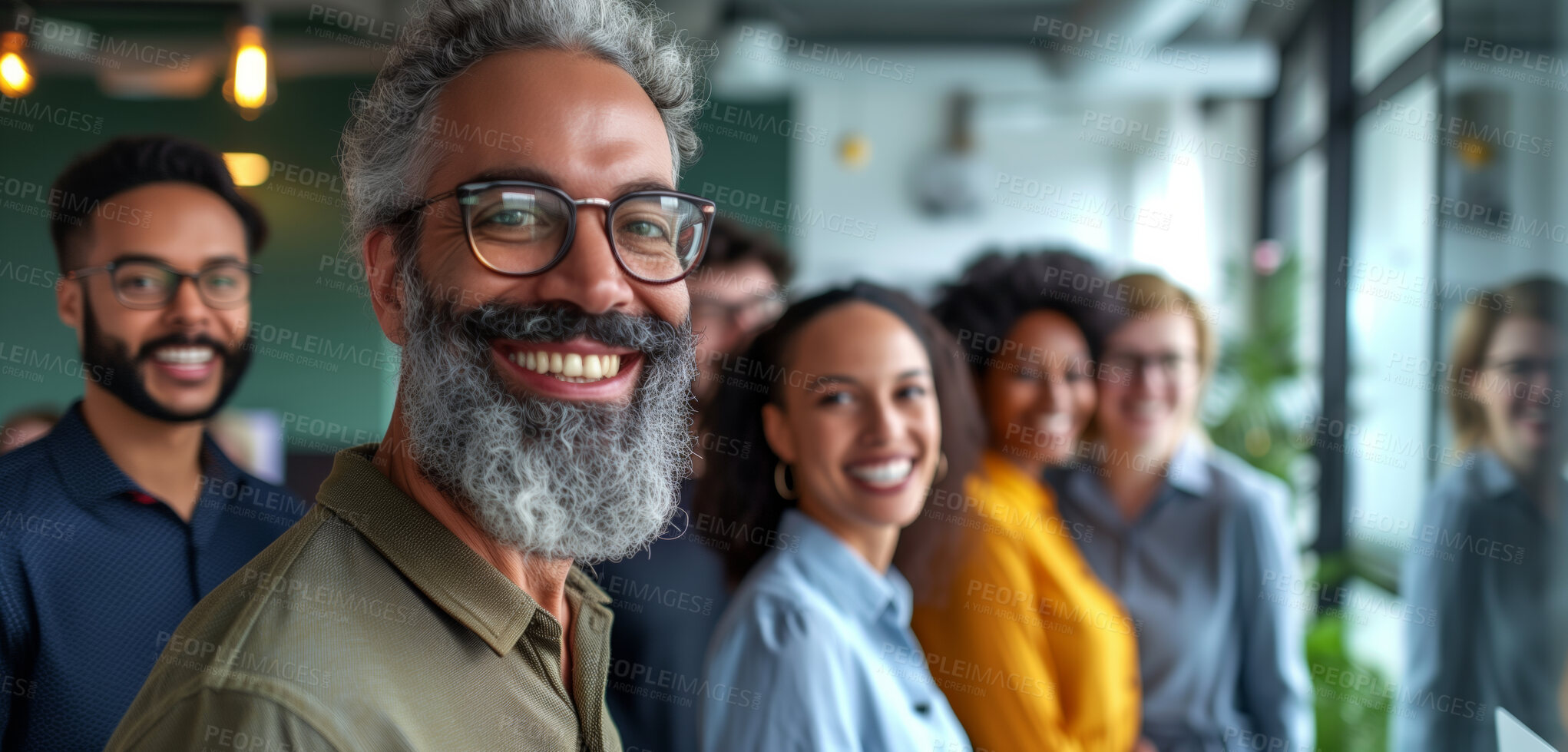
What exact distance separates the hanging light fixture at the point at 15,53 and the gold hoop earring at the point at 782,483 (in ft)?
5.35

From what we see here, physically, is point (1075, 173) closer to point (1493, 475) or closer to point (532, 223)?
point (1493, 475)

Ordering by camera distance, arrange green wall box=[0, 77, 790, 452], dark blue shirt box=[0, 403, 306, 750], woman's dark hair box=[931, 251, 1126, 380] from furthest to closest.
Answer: green wall box=[0, 77, 790, 452]
woman's dark hair box=[931, 251, 1126, 380]
dark blue shirt box=[0, 403, 306, 750]

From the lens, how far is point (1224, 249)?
6.32 m

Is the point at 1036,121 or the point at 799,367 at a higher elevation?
the point at 1036,121

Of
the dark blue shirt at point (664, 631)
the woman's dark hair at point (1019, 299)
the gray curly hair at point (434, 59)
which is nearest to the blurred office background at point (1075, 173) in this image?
the woman's dark hair at point (1019, 299)

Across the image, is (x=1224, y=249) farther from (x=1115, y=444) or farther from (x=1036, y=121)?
(x=1115, y=444)

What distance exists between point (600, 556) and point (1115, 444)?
82.5 inches

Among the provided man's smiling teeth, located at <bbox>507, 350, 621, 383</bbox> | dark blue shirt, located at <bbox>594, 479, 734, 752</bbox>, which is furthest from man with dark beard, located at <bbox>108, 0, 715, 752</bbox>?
dark blue shirt, located at <bbox>594, 479, 734, 752</bbox>

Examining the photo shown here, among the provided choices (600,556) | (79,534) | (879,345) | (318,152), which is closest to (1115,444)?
(879,345)

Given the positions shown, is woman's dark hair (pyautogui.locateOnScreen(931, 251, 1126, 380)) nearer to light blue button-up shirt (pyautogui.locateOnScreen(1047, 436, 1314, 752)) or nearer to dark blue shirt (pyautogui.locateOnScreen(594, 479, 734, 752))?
light blue button-up shirt (pyautogui.locateOnScreen(1047, 436, 1314, 752))

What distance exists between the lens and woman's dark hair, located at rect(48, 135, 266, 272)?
1302 millimetres

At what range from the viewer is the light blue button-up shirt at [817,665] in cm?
141

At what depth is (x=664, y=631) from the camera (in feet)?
6.01

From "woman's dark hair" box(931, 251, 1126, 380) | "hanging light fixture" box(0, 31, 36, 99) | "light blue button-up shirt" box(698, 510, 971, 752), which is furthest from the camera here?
"woman's dark hair" box(931, 251, 1126, 380)
